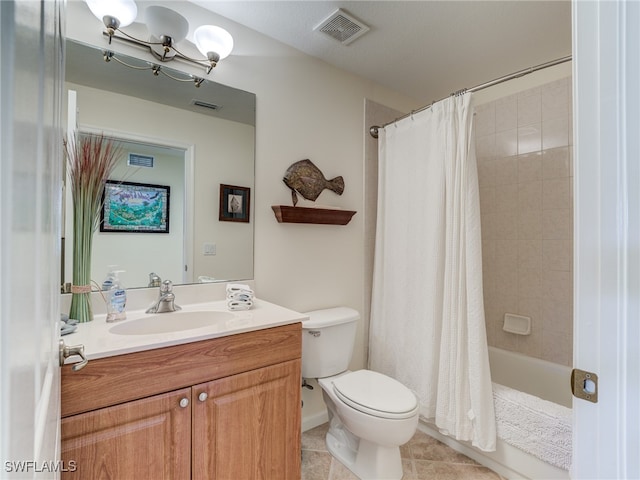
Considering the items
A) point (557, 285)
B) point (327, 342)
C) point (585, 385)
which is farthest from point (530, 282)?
point (585, 385)

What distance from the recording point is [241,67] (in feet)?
5.81

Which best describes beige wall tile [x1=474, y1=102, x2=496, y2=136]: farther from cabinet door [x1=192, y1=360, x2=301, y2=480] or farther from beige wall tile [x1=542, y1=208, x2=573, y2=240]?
cabinet door [x1=192, y1=360, x2=301, y2=480]

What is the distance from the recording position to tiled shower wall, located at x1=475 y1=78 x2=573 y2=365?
2.11m

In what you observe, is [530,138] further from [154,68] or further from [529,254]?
[154,68]

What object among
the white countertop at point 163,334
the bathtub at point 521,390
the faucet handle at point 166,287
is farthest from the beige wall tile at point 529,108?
the faucet handle at point 166,287

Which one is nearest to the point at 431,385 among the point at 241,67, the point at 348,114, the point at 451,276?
the point at 451,276

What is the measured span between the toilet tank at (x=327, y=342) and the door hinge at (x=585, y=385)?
49.6 inches

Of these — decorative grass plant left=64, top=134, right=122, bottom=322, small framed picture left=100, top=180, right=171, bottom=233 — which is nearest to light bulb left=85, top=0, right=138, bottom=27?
decorative grass plant left=64, top=134, right=122, bottom=322

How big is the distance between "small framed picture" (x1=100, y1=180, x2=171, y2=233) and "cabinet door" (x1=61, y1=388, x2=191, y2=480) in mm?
794

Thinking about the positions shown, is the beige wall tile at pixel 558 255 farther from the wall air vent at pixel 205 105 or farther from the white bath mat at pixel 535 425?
the wall air vent at pixel 205 105

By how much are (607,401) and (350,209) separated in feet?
5.86

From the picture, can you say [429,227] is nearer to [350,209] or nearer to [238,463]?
[350,209]

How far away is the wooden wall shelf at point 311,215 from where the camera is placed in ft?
6.11

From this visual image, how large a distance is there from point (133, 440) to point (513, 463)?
1.77 m
